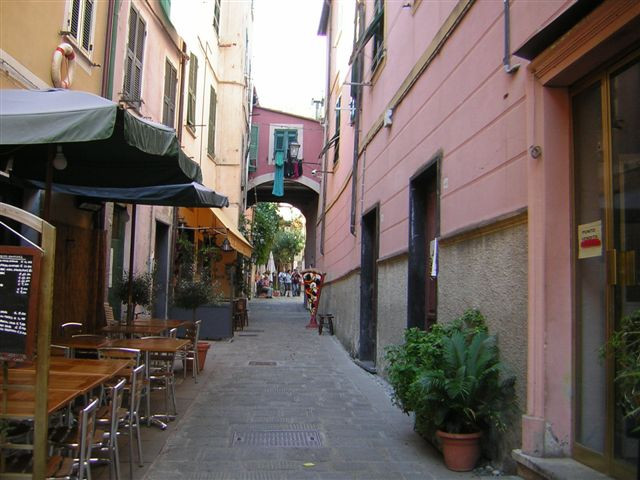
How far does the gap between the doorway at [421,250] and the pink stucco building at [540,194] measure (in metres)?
0.03

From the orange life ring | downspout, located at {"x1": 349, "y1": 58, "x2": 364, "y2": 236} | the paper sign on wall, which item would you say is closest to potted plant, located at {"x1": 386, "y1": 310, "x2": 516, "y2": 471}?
the paper sign on wall

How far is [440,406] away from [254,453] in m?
1.59

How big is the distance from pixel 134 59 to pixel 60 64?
327 centimetres

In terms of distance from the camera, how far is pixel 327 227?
18.8 m

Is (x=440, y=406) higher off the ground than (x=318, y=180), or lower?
lower

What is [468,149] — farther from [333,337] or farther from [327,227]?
[327,227]

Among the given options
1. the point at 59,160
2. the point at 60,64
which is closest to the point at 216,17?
the point at 60,64

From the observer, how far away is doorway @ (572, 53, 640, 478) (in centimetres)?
343

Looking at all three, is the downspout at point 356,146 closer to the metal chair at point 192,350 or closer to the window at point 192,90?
the window at point 192,90

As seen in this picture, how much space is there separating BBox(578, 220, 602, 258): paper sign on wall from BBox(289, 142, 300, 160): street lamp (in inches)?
751

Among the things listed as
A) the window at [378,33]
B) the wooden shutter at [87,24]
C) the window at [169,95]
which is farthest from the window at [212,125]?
the wooden shutter at [87,24]

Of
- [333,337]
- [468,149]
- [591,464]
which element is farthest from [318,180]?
[591,464]

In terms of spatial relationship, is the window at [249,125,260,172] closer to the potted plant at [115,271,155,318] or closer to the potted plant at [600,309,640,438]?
the potted plant at [115,271,155,318]

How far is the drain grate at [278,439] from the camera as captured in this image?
519cm
